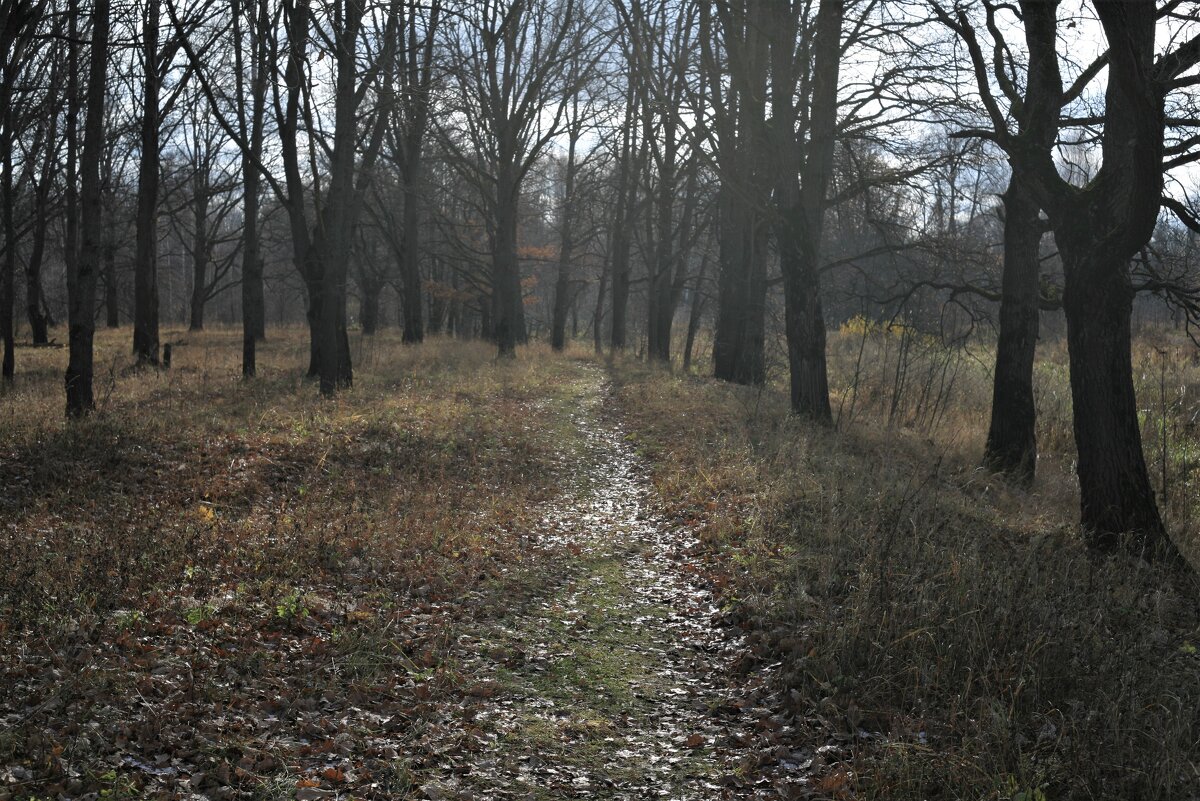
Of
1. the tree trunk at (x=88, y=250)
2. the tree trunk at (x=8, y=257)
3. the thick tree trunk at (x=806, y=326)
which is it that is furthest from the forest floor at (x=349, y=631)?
the tree trunk at (x=8, y=257)

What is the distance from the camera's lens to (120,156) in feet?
92.3

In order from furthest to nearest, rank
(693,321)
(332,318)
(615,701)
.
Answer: (693,321)
(332,318)
(615,701)

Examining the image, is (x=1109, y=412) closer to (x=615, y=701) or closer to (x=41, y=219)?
(x=615, y=701)

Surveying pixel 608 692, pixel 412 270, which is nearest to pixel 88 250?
pixel 608 692

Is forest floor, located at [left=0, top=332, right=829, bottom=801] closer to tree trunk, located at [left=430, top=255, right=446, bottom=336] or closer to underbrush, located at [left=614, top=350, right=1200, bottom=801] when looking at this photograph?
underbrush, located at [left=614, top=350, right=1200, bottom=801]

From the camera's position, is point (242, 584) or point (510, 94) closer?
point (242, 584)

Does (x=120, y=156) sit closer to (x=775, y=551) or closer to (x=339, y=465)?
(x=339, y=465)

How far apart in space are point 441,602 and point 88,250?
26.6 feet

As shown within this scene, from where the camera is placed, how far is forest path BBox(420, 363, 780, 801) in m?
4.34

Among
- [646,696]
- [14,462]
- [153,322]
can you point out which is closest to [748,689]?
[646,696]

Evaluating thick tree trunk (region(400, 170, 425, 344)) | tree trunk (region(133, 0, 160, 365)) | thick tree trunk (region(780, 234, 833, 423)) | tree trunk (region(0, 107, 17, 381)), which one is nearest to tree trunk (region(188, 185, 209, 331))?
thick tree trunk (region(400, 170, 425, 344))

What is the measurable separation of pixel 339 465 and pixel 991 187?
1356 cm

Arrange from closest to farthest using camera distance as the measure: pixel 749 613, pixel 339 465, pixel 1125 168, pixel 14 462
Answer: pixel 749 613, pixel 1125 168, pixel 14 462, pixel 339 465

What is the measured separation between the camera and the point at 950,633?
17.7 ft
